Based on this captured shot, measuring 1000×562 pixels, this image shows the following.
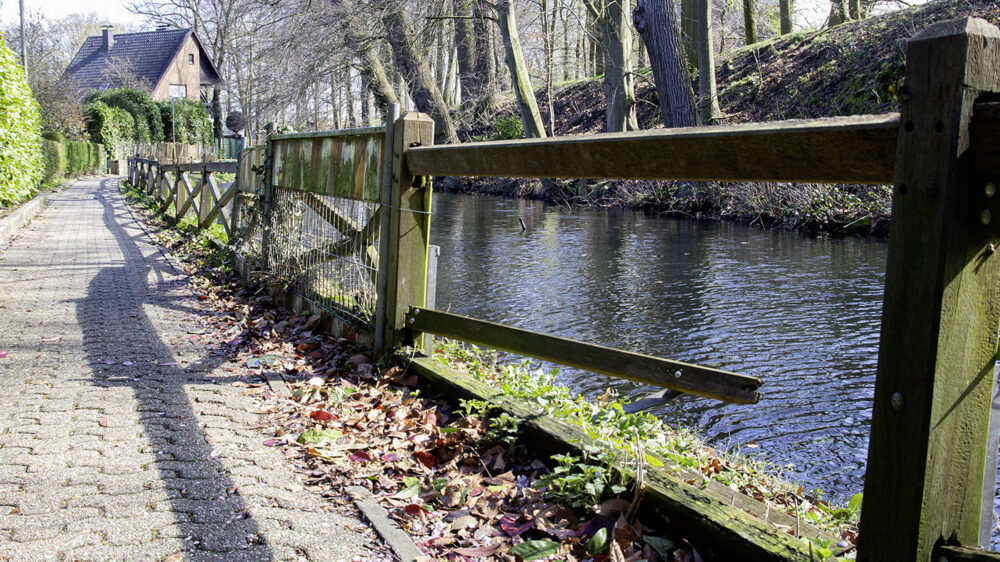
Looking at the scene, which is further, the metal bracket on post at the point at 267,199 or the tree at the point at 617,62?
the tree at the point at 617,62

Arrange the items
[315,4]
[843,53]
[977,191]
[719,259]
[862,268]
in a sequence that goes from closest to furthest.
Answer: [977,191], [862,268], [719,259], [315,4], [843,53]

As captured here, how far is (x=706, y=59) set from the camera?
21.1 metres

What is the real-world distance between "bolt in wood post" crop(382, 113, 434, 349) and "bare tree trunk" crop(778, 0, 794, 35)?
29.1 m

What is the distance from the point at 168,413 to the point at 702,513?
292 centimetres

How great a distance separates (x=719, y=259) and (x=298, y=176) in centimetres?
851

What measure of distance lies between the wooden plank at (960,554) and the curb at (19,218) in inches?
491

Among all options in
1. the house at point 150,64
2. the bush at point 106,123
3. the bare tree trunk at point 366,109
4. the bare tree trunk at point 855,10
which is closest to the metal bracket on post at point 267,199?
the bare tree trunk at point 366,109

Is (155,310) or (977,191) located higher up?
(977,191)

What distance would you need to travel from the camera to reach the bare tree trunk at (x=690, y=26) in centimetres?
2211

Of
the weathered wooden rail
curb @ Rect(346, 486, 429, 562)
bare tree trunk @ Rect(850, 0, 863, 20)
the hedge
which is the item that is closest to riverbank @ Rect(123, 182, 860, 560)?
curb @ Rect(346, 486, 429, 562)

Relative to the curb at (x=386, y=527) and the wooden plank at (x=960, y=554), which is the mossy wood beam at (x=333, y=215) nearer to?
the curb at (x=386, y=527)

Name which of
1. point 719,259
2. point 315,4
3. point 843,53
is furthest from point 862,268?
point 315,4

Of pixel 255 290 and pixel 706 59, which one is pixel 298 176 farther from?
pixel 706 59

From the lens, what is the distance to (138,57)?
208 feet
